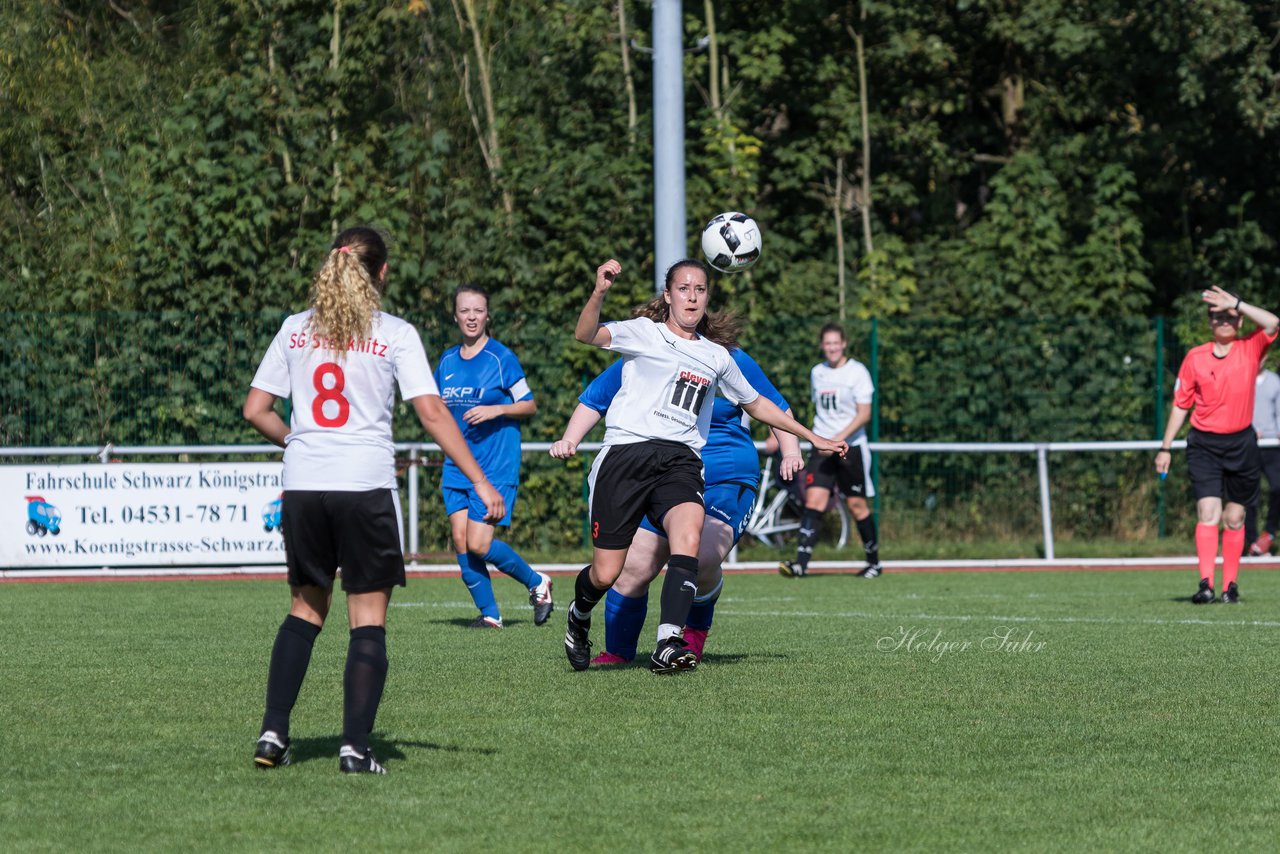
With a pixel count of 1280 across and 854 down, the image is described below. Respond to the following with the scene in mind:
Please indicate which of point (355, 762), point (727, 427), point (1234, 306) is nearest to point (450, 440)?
point (355, 762)

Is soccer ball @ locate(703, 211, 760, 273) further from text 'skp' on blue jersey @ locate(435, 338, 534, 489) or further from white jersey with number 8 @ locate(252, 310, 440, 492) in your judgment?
white jersey with number 8 @ locate(252, 310, 440, 492)

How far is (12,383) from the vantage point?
57.5 feet

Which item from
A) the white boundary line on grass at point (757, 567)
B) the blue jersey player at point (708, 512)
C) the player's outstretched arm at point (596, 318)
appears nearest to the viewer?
the player's outstretched arm at point (596, 318)

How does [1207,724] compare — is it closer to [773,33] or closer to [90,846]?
[90,846]

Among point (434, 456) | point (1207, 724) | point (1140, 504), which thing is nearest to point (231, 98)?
point (434, 456)

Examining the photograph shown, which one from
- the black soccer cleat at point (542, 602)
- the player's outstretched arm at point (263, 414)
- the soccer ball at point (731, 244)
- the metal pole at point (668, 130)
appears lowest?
the black soccer cleat at point (542, 602)

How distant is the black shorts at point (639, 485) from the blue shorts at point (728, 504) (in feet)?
1.85

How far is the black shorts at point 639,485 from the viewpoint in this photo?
26.3ft

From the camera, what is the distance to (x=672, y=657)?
313 inches

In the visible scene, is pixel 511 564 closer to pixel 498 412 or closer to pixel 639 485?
pixel 498 412

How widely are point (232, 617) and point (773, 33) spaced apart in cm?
1310

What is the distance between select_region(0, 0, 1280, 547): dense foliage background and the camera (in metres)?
18.8

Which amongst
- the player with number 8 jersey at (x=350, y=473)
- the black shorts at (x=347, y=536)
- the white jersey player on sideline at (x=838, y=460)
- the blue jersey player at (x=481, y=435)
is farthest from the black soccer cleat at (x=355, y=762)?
the white jersey player on sideline at (x=838, y=460)

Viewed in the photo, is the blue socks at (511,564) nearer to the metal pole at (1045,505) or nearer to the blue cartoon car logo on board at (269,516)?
the blue cartoon car logo on board at (269,516)
